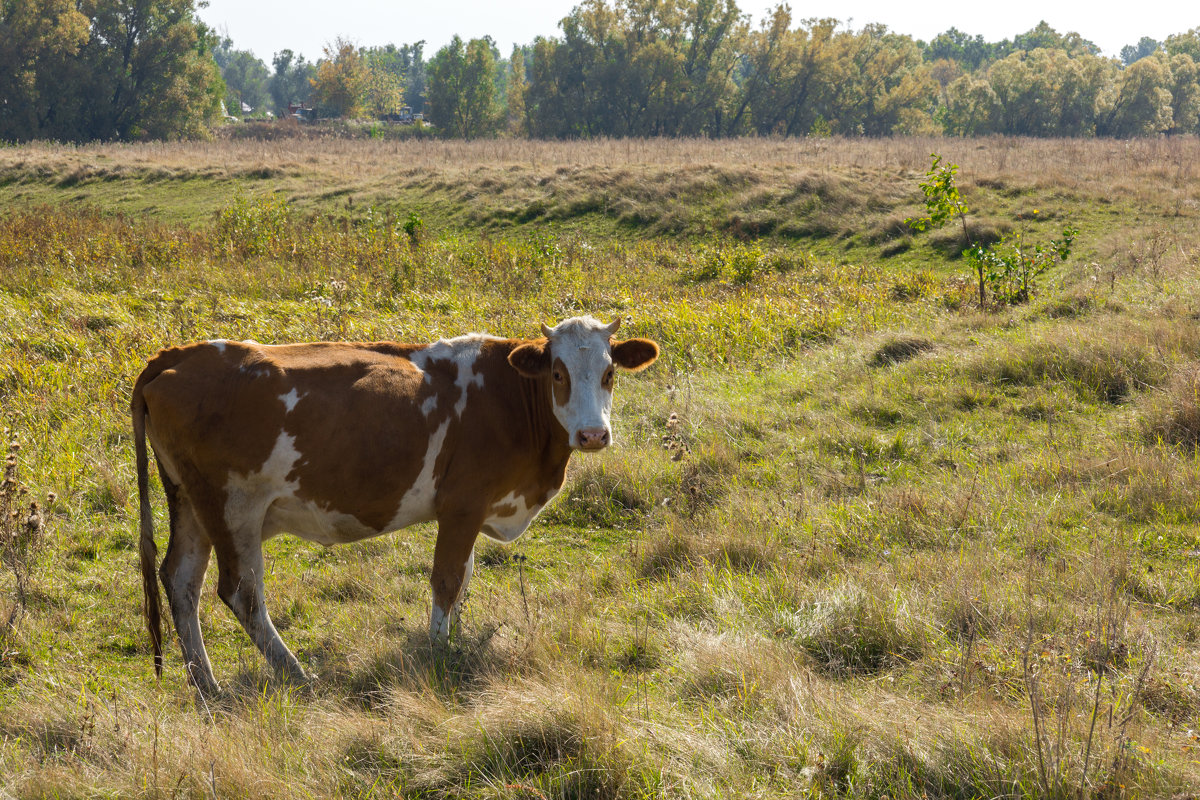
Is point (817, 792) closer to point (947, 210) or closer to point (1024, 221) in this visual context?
point (947, 210)

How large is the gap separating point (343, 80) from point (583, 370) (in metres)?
93.5

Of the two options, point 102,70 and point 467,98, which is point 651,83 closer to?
point 467,98

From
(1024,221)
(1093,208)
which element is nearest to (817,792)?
(1024,221)

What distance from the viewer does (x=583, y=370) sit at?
4.77 m

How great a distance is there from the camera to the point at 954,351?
9.56 metres

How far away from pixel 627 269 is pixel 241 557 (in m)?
12.4

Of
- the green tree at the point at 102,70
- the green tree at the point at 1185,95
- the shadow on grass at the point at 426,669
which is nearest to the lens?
the shadow on grass at the point at 426,669

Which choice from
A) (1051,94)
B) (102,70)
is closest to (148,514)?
(102,70)

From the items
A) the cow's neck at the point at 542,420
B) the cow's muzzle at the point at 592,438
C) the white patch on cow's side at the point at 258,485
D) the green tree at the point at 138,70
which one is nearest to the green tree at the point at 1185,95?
the green tree at the point at 138,70

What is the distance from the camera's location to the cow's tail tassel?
164 inches

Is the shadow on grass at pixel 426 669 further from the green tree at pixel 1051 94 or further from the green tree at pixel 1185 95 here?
the green tree at pixel 1185 95

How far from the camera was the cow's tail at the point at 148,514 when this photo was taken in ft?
13.6

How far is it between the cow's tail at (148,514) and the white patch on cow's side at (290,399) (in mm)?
568

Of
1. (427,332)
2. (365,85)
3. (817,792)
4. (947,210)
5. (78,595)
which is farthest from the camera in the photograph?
(365,85)
